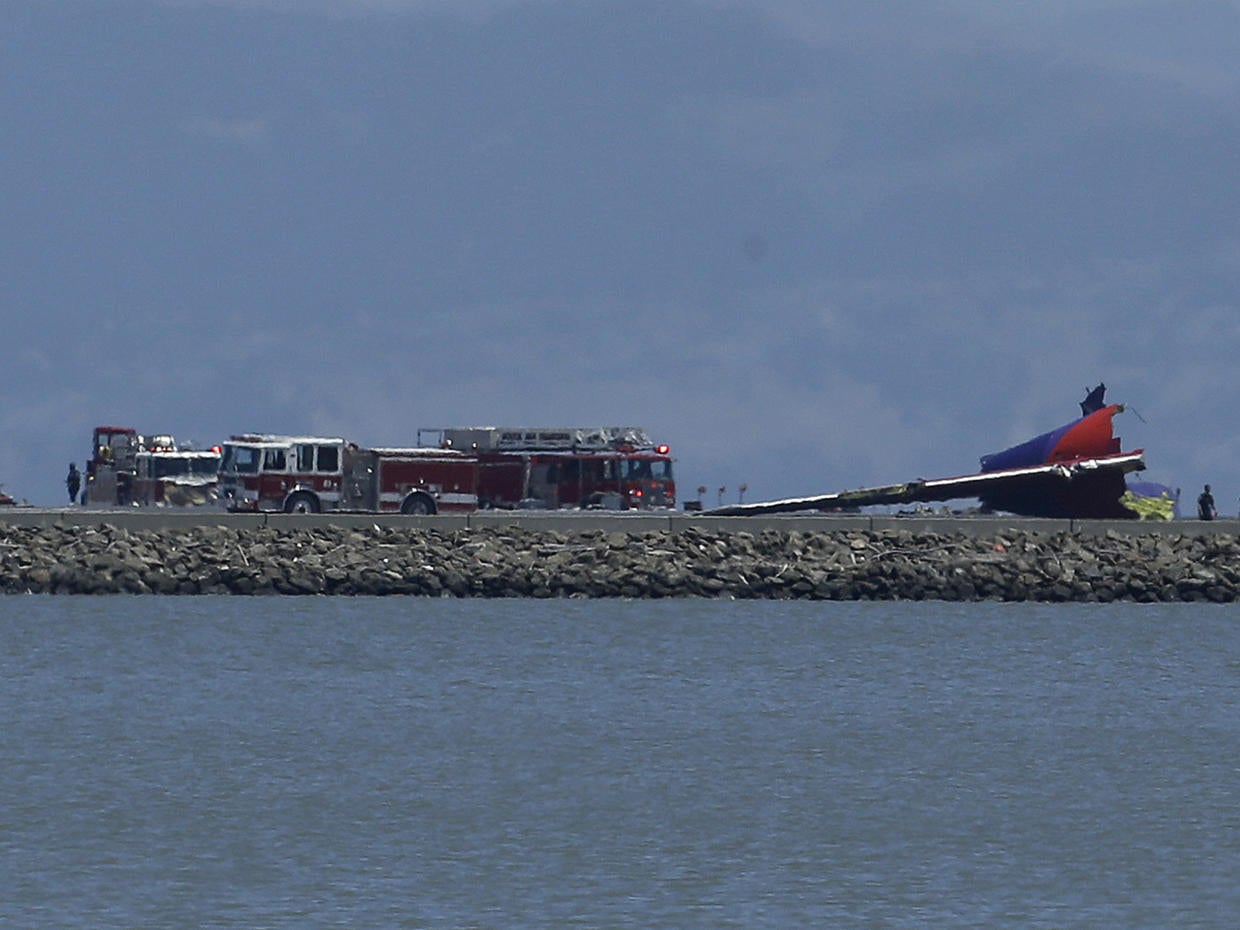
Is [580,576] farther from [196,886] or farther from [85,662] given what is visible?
[196,886]

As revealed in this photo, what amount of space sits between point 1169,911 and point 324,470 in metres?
44.3

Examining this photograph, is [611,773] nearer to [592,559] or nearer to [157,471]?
[592,559]

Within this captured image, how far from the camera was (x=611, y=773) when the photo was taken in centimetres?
3008

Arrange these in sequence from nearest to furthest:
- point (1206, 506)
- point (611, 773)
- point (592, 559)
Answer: point (611, 773)
point (592, 559)
point (1206, 506)

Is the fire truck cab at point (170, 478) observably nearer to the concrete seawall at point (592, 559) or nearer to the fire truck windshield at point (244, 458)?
the fire truck windshield at point (244, 458)

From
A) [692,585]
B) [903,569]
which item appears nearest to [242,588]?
[692,585]

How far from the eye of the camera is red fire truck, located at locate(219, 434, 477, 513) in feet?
209

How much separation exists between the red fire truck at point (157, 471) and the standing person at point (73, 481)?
1598mm

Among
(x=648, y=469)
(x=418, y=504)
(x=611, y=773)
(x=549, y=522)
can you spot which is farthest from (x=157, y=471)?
(x=611, y=773)

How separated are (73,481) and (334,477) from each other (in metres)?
12.9

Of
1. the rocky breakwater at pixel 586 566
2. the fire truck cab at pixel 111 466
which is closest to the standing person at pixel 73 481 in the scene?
the fire truck cab at pixel 111 466

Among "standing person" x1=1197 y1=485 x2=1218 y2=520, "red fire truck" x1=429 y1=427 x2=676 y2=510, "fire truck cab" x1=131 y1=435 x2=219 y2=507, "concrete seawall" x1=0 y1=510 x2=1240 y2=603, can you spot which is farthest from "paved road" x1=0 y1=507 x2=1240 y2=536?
"fire truck cab" x1=131 y1=435 x2=219 y2=507

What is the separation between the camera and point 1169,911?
71.1ft

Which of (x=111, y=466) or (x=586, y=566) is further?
(x=111, y=466)
